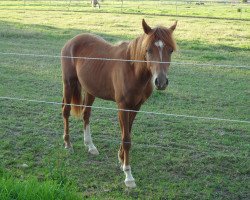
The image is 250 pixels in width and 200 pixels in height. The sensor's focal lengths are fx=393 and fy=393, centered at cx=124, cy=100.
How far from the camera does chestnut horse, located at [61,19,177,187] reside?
13.9ft

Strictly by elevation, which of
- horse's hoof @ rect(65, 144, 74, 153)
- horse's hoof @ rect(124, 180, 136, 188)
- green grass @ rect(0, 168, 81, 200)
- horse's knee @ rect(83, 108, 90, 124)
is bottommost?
horse's hoof @ rect(65, 144, 74, 153)

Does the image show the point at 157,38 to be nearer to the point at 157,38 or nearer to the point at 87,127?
the point at 157,38

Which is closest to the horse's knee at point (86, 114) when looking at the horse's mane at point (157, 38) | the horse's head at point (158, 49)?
the horse's mane at point (157, 38)

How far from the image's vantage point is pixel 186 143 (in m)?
5.92

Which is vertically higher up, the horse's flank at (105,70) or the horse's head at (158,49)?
the horse's head at (158,49)

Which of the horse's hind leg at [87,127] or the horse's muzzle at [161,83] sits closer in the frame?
the horse's muzzle at [161,83]

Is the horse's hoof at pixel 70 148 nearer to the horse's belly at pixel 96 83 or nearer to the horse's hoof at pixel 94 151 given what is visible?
the horse's hoof at pixel 94 151

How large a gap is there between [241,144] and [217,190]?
4.80 feet

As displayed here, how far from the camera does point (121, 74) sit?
16.2 ft

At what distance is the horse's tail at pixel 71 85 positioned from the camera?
593 centimetres

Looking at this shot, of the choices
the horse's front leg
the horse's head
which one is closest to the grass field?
the horse's front leg

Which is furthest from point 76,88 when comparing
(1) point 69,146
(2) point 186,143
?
(2) point 186,143

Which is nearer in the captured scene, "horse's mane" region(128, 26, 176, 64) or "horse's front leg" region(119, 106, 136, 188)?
"horse's mane" region(128, 26, 176, 64)

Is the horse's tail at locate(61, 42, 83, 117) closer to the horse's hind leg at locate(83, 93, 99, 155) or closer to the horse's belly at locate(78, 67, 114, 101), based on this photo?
the horse's hind leg at locate(83, 93, 99, 155)
